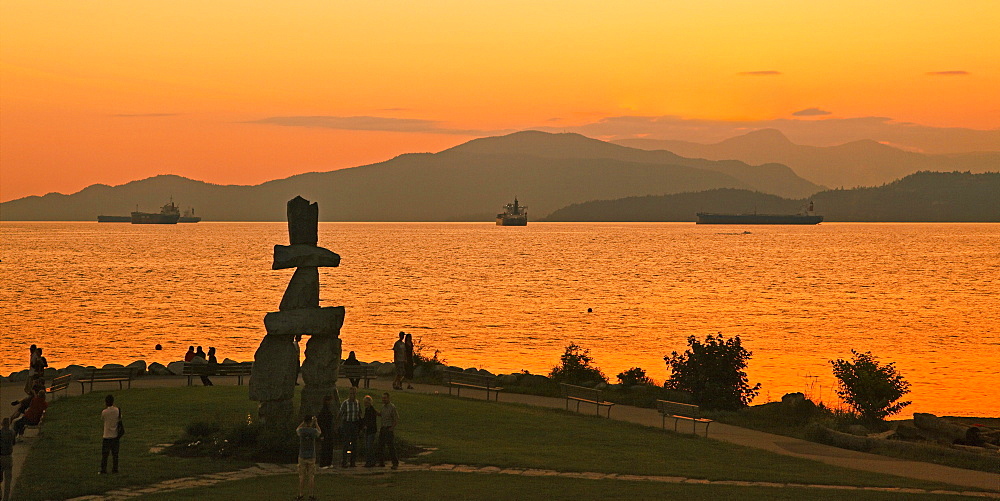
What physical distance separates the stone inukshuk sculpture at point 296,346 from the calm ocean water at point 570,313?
1981cm

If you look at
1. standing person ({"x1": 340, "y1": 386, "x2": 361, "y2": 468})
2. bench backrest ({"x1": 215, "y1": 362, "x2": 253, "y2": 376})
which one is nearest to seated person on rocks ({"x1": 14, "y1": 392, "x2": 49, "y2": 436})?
standing person ({"x1": 340, "y1": 386, "x2": 361, "y2": 468})

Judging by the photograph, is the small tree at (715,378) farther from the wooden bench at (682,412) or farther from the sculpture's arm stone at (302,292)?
the sculpture's arm stone at (302,292)

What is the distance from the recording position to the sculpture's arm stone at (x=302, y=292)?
65.3 ft

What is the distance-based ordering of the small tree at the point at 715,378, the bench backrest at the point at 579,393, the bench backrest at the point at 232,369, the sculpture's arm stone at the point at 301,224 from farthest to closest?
the bench backrest at the point at 232,369 → the small tree at the point at 715,378 → the bench backrest at the point at 579,393 → the sculpture's arm stone at the point at 301,224

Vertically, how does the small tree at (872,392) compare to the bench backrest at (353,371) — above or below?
above

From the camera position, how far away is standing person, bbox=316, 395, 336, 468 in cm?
1848

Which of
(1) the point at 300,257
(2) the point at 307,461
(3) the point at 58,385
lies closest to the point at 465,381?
(1) the point at 300,257

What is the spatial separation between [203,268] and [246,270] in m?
7.37

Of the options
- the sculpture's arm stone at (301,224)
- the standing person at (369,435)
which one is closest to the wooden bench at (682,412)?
the standing person at (369,435)

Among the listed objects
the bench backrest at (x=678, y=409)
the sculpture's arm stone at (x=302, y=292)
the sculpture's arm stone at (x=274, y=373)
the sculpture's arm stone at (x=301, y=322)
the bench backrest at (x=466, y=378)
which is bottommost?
the bench backrest at (x=466, y=378)

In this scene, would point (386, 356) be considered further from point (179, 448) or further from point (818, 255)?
point (818, 255)

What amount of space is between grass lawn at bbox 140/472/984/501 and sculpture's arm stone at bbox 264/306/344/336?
128 inches

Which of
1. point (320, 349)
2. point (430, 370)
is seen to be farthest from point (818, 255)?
point (320, 349)

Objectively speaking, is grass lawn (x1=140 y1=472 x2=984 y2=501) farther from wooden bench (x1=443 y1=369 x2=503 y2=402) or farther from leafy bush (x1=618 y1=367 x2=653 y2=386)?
leafy bush (x1=618 y1=367 x2=653 y2=386)
